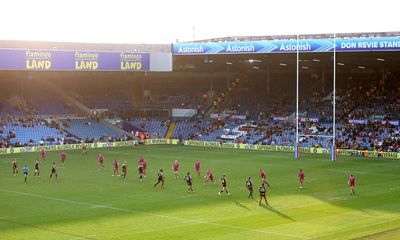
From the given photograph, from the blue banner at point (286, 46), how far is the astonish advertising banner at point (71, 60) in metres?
5.13

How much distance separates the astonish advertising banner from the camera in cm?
7456

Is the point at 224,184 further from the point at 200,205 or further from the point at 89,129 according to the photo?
the point at 89,129

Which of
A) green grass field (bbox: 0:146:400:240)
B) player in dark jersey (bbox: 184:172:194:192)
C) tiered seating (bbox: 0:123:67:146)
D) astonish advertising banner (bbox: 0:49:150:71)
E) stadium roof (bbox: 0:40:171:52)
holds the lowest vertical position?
green grass field (bbox: 0:146:400:240)

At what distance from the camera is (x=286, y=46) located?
72.8 m

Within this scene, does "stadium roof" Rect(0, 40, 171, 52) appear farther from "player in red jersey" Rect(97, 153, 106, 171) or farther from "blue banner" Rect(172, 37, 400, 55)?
"player in red jersey" Rect(97, 153, 106, 171)

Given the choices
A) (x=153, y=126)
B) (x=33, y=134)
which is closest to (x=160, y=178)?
(x=33, y=134)

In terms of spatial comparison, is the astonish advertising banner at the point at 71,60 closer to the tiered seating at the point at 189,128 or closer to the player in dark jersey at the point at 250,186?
the tiered seating at the point at 189,128

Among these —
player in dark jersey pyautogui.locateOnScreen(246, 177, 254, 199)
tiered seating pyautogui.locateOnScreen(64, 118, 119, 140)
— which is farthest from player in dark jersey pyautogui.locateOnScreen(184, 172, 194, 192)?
tiered seating pyautogui.locateOnScreen(64, 118, 119, 140)

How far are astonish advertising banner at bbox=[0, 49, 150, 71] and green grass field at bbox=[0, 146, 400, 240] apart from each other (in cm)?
1730

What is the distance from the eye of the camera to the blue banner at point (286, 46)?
2680 inches

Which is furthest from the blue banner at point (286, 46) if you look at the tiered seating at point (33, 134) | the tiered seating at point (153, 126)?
the tiered seating at point (33, 134)

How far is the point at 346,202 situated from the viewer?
4041 cm

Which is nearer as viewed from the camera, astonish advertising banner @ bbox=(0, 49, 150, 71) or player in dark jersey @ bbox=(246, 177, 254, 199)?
player in dark jersey @ bbox=(246, 177, 254, 199)

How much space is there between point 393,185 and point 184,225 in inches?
810
